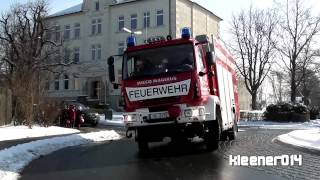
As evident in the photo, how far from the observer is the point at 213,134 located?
49.2 feet

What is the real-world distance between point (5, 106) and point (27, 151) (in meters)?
13.2

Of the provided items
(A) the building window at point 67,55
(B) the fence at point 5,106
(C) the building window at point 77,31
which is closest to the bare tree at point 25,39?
(A) the building window at point 67,55

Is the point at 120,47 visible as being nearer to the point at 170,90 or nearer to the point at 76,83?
the point at 76,83

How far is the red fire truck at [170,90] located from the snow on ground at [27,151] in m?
3.00

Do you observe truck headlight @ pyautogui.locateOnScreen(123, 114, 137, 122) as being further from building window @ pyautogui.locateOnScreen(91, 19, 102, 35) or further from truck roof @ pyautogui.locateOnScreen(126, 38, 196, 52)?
building window @ pyautogui.locateOnScreen(91, 19, 102, 35)

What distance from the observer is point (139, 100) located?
555 inches

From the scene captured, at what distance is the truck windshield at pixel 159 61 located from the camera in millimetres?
14148

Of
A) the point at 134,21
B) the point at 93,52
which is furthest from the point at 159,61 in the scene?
the point at 93,52

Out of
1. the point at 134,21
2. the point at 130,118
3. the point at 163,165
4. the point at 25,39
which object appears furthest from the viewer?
the point at 134,21

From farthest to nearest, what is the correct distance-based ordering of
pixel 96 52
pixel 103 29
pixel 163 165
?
pixel 96 52 < pixel 103 29 < pixel 163 165

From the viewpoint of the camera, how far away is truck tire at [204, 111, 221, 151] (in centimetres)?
1485

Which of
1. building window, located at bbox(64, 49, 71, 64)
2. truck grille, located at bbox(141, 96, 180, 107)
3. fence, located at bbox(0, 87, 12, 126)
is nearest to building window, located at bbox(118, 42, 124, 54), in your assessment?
building window, located at bbox(64, 49, 71, 64)

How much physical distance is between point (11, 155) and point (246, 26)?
168 feet

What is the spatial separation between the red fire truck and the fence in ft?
47.9
